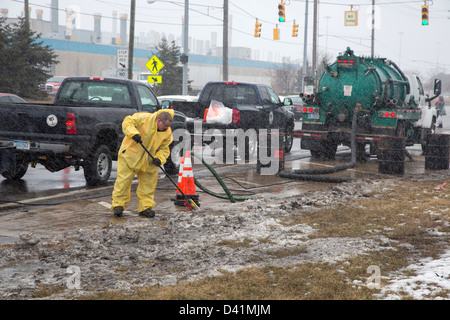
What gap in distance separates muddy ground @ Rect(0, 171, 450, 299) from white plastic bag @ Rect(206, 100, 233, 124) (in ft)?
20.5

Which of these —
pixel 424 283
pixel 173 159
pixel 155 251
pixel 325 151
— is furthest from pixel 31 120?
pixel 325 151

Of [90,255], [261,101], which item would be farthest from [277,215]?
[261,101]

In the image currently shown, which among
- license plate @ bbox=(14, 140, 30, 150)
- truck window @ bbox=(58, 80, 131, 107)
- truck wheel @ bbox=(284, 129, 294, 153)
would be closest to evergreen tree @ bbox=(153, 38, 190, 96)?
truck wheel @ bbox=(284, 129, 294, 153)

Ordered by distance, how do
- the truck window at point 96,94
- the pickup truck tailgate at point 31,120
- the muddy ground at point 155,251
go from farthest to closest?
the truck window at point 96,94, the pickup truck tailgate at point 31,120, the muddy ground at point 155,251

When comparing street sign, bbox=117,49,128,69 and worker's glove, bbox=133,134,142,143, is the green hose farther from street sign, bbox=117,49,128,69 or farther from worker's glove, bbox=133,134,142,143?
street sign, bbox=117,49,128,69

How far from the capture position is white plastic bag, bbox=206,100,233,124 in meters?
14.7

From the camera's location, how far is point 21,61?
32594 millimetres

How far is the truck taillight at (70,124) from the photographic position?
10.2 metres

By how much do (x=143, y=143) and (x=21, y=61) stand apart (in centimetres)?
2672

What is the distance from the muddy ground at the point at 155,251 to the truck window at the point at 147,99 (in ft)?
13.2

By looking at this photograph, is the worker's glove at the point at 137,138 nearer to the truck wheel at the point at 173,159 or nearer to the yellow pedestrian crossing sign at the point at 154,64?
the truck wheel at the point at 173,159

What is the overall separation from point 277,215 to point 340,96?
8.84 meters

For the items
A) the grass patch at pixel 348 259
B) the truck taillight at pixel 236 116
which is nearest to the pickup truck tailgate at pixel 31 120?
the grass patch at pixel 348 259

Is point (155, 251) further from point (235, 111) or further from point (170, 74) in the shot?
point (170, 74)
